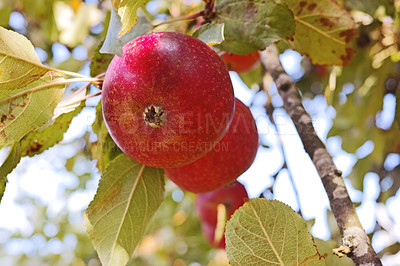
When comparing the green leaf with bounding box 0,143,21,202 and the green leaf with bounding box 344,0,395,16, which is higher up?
the green leaf with bounding box 344,0,395,16

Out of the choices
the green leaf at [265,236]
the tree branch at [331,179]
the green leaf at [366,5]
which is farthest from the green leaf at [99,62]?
the green leaf at [366,5]

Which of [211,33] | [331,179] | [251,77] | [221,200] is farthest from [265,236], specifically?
[251,77]

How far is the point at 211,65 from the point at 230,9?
376mm

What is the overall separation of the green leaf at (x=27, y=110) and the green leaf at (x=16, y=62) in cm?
4

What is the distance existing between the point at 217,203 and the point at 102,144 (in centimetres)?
79

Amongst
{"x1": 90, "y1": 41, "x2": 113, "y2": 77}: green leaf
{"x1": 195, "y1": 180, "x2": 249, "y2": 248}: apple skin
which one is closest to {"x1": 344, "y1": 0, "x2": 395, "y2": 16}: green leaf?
{"x1": 195, "y1": 180, "x2": 249, "y2": 248}: apple skin

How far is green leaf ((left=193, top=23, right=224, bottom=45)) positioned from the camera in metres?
1.05

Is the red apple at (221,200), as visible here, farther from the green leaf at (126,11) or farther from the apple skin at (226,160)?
the green leaf at (126,11)

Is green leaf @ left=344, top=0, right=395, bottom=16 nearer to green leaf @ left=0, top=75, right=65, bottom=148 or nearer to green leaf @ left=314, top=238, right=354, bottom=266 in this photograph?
green leaf @ left=314, top=238, right=354, bottom=266

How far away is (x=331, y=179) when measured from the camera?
103 centimetres

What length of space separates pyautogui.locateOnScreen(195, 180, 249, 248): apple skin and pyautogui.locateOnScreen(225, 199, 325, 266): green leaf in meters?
0.76

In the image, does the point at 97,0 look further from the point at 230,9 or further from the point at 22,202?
the point at 22,202

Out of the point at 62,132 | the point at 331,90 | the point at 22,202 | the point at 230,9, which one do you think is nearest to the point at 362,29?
the point at 331,90

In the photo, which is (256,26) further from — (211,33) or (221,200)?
(221,200)
